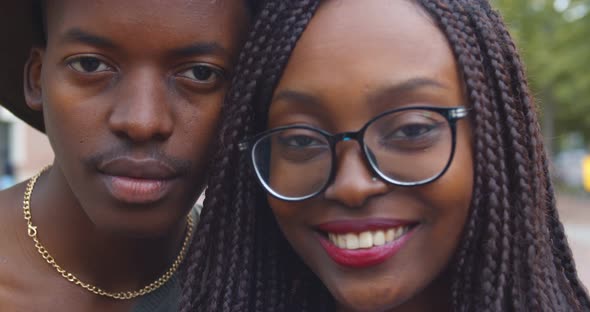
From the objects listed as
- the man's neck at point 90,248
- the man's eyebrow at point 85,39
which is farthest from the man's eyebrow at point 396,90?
the man's neck at point 90,248

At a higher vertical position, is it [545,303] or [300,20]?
[300,20]

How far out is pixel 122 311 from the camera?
2461 mm

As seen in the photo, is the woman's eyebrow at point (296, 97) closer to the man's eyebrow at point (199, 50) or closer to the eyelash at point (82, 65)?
the man's eyebrow at point (199, 50)

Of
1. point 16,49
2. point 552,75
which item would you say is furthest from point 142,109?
point 552,75

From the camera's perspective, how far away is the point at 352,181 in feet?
5.87

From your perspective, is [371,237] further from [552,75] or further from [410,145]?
[552,75]

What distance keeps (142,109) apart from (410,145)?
81cm

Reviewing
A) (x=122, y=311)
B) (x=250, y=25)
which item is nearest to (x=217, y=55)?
(x=250, y=25)

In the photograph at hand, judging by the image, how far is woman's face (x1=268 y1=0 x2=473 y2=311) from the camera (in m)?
1.81

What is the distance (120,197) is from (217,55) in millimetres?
553

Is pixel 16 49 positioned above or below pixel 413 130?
above

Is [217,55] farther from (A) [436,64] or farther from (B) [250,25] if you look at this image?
(A) [436,64]

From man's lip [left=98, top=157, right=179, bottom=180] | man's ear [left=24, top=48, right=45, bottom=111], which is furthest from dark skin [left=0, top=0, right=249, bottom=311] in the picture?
man's ear [left=24, top=48, right=45, bottom=111]

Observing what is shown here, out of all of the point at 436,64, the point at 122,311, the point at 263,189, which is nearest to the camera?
the point at 436,64
